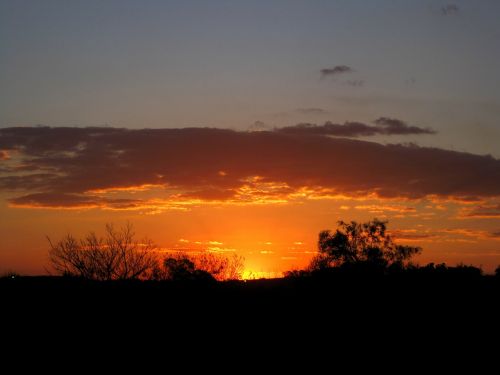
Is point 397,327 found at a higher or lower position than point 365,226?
lower

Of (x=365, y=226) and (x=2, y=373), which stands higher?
(x=365, y=226)

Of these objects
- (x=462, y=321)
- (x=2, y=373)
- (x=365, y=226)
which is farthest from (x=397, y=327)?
(x=365, y=226)

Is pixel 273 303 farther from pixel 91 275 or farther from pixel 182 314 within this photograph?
pixel 91 275

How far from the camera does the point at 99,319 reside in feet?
85.9

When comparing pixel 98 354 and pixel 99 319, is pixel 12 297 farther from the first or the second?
pixel 98 354

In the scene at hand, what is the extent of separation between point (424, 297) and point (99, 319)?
13.7 meters

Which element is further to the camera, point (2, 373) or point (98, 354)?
point (98, 354)

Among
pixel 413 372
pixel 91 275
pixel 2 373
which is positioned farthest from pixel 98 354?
pixel 91 275

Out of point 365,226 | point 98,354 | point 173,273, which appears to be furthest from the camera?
point 365,226

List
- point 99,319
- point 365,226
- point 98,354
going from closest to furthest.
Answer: point 98,354 → point 99,319 → point 365,226

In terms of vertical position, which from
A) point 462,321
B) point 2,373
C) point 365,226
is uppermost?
point 365,226

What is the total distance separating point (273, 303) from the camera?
2848cm

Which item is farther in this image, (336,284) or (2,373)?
(336,284)

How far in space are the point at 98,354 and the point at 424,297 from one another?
13816 millimetres
